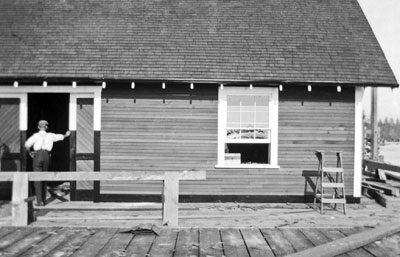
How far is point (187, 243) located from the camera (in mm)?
5637

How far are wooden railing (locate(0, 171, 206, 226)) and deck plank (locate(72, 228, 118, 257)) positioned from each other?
942mm

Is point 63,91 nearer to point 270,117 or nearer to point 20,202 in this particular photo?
point 20,202

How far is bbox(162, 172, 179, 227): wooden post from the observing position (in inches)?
267

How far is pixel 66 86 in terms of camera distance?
11.0 m

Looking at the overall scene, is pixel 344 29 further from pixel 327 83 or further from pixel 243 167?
pixel 243 167

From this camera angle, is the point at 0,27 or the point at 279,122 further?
the point at 0,27

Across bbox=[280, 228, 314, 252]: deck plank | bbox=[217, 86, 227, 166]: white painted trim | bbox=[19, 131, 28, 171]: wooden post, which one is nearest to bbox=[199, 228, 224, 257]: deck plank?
bbox=[280, 228, 314, 252]: deck plank

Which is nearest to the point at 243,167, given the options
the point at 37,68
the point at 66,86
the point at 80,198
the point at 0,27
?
the point at 80,198

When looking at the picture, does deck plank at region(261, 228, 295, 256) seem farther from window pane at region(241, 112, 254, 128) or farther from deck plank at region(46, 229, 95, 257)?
window pane at region(241, 112, 254, 128)

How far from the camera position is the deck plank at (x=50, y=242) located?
5.11 meters

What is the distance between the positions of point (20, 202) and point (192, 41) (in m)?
6.77

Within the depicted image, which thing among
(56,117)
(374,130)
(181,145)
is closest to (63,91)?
(181,145)

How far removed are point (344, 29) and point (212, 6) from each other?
4.04m

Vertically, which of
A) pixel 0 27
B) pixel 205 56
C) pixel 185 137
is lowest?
pixel 185 137
